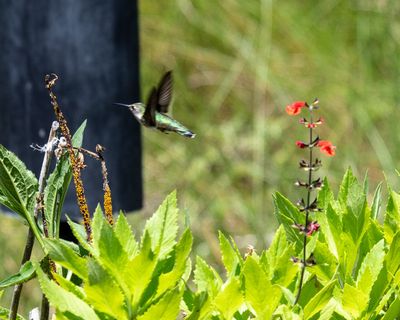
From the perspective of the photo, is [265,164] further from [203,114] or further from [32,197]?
[32,197]

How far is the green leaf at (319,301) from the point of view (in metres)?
1.28

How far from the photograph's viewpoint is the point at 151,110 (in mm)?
1760

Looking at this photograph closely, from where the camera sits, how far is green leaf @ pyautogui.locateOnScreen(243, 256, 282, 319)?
4.25 ft

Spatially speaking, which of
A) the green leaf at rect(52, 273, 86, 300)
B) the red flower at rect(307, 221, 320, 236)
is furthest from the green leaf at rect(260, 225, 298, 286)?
the green leaf at rect(52, 273, 86, 300)

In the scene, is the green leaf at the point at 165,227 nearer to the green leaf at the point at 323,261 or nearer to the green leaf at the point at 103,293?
the green leaf at the point at 103,293

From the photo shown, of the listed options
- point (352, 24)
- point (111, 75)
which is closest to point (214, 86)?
point (352, 24)

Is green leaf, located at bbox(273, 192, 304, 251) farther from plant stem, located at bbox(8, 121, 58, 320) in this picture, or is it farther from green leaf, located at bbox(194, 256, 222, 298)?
plant stem, located at bbox(8, 121, 58, 320)

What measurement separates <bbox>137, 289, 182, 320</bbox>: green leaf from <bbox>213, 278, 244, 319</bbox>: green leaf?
0.08 metres

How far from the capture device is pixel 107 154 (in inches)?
128

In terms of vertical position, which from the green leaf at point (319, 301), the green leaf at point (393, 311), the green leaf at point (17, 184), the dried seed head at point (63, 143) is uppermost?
the dried seed head at point (63, 143)

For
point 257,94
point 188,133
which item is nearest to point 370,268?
point 188,133

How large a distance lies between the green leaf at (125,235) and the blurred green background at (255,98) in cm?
366

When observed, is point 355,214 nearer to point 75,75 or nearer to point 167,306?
point 167,306

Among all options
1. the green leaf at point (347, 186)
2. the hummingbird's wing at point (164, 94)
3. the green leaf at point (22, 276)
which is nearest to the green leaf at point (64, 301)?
the green leaf at point (22, 276)
